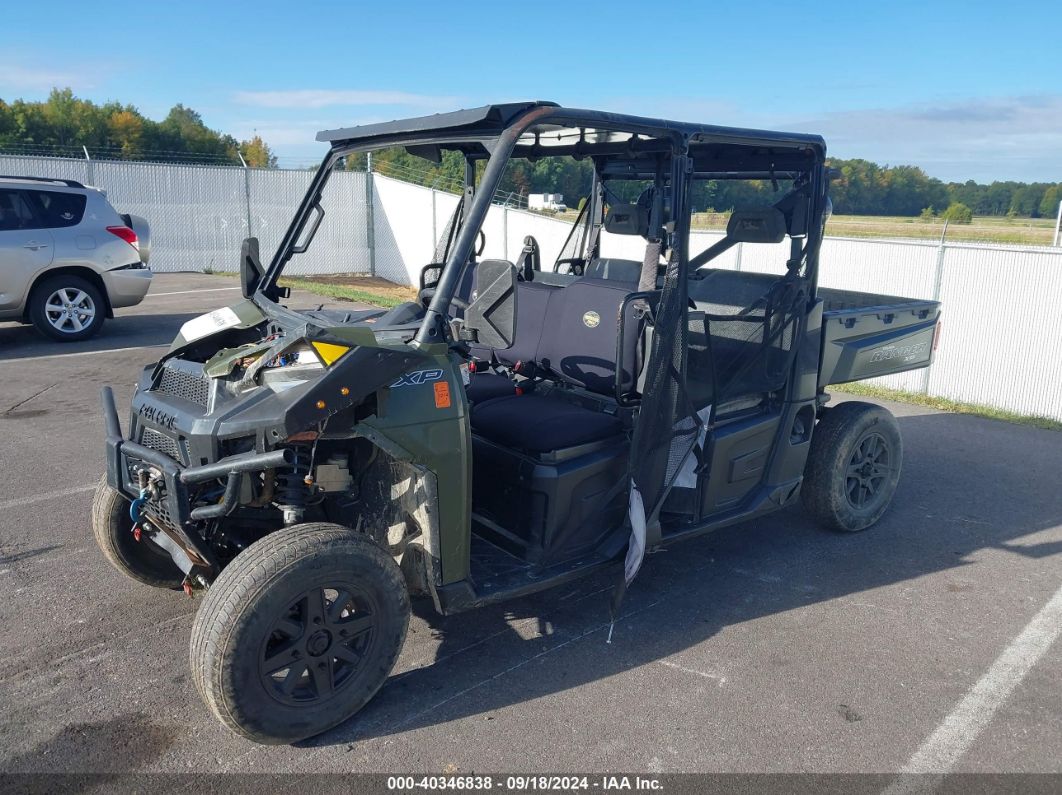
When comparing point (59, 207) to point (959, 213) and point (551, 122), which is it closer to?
point (551, 122)

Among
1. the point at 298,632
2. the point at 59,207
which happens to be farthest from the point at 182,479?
the point at 59,207

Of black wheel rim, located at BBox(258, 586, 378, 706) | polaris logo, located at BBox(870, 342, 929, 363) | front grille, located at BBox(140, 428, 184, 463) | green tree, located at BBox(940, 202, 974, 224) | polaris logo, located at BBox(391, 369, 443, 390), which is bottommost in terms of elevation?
black wheel rim, located at BBox(258, 586, 378, 706)

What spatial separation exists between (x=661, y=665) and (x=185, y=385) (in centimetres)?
237

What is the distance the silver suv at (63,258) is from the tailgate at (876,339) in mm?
9003

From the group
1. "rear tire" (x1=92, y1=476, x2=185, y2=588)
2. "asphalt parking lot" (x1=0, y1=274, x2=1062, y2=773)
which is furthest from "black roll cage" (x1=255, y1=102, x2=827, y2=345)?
"asphalt parking lot" (x1=0, y1=274, x2=1062, y2=773)

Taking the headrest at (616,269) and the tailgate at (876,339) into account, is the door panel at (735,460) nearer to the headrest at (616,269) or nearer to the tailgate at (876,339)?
the tailgate at (876,339)

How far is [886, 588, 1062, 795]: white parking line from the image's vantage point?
319cm

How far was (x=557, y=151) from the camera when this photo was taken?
5000mm

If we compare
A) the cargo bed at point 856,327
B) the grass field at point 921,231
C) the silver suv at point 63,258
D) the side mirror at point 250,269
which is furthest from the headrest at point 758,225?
the grass field at point 921,231

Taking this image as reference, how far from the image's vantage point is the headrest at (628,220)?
492 cm

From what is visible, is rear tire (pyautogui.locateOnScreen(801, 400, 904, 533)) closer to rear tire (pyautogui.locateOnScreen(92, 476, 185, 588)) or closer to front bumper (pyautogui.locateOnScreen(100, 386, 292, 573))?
front bumper (pyautogui.locateOnScreen(100, 386, 292, 573))

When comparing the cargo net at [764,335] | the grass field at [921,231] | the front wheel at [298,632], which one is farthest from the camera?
the grass field at [921,231]

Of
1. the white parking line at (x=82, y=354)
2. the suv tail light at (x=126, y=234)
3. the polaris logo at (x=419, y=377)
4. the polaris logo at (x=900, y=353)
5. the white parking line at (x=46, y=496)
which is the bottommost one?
the white parking line at (x=46, y=496)

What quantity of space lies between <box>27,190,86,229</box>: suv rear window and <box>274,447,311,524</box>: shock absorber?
881 cm
